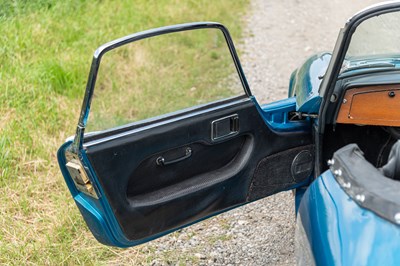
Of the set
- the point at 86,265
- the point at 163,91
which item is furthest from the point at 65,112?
the point at 86,265

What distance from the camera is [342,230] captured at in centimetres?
183

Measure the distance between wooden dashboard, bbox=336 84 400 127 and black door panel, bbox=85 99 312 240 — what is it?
0.25m

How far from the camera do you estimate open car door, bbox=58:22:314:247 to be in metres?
2.53

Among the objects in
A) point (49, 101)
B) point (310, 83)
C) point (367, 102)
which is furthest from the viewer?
point (49, 101)

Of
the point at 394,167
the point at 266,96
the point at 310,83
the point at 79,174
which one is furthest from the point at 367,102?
the point at 266,96

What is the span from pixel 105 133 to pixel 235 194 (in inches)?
31.3

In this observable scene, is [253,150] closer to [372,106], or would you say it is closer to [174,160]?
[174,160]

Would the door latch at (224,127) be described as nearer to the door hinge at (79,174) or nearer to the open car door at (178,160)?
the open car door at (178,160)

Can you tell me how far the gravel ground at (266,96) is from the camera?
142 inches

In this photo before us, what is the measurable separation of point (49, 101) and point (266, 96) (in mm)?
2102

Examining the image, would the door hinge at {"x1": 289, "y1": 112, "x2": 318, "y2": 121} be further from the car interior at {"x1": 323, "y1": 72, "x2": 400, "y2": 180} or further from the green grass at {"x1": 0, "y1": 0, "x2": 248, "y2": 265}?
the green grass at {"x1": 0, "y1": 0, "x2": 248, "y2": 265}

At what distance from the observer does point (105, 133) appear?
2531 mm

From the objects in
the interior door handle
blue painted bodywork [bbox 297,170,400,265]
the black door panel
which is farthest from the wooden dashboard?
blue painted bodywork [bbox 297,170,400,265]

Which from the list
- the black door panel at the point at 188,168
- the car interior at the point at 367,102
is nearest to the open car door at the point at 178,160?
the black door panel at the point at 188,168
